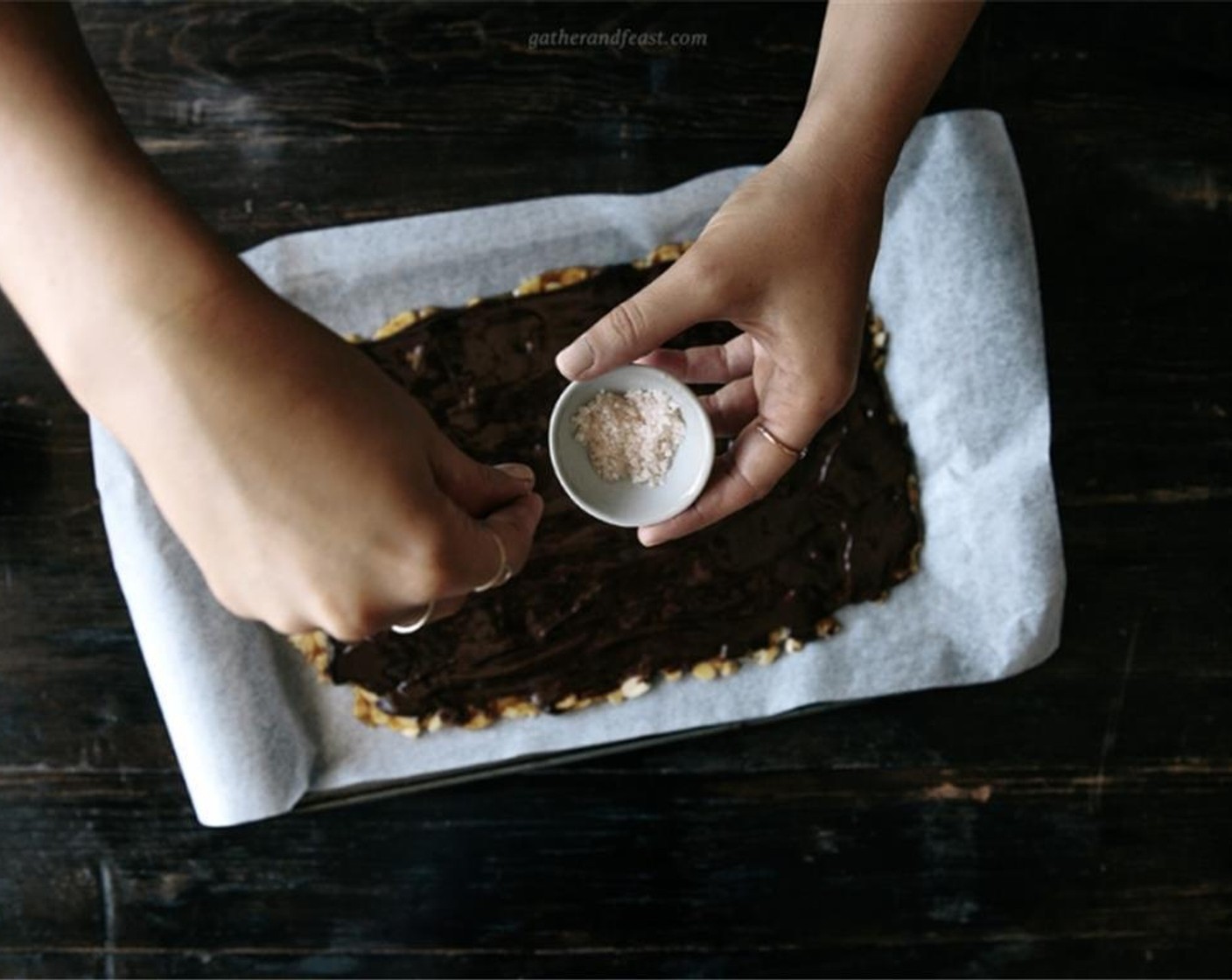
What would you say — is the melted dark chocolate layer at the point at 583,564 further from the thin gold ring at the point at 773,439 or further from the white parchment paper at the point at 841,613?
the thin gold ring at the point at 773,439

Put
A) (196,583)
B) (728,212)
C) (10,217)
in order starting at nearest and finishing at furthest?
(10,217) → (728,212) → (196,583)

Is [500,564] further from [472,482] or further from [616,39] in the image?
[616,39]

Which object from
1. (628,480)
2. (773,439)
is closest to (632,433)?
(628,480)

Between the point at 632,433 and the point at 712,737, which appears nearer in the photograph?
the point at 632,433

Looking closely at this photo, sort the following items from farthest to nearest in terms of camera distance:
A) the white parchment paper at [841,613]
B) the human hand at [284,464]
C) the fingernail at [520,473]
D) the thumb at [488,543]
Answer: the white parchment paper at [841,613]
the fingernail at [520,473]
the thumb at [488,543]
the human hand at [284,464]

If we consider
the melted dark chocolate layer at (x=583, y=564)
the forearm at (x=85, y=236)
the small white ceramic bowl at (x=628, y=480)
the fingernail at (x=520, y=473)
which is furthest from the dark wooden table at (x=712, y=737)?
the forearm at (x=85, y=236)

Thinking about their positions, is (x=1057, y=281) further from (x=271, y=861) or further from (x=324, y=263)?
(x=271, y=861)

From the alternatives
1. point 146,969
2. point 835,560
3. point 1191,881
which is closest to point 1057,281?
point 835,560

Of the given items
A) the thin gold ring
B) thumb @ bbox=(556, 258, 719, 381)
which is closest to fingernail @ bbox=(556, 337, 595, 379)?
thumb @ bbox=(556, 258, 719, 381)
